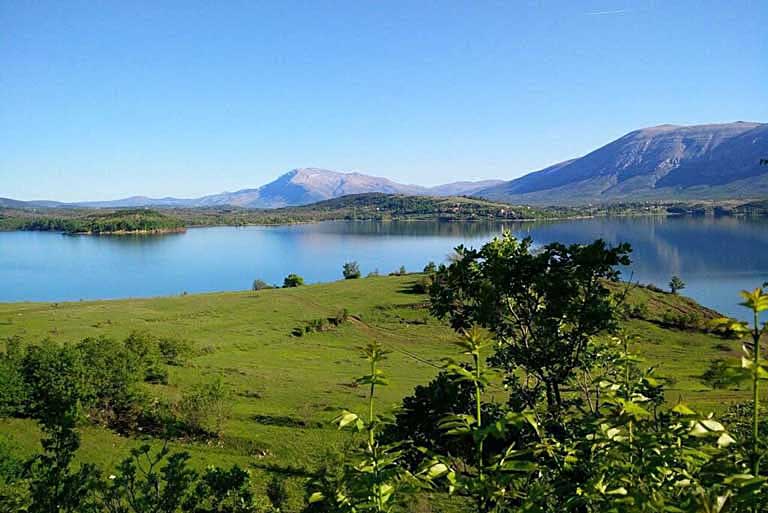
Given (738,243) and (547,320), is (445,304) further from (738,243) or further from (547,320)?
(738,243)

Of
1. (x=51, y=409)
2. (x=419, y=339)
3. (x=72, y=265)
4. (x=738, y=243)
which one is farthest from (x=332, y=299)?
(x=738, y=243)

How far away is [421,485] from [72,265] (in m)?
109

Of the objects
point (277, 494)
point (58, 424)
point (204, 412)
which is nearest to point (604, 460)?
point (58, 424)

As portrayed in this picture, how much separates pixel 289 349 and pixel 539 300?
95.2 feet

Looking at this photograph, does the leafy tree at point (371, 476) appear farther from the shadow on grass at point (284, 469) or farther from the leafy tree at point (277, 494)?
the shadow on grass at point (284, 469)

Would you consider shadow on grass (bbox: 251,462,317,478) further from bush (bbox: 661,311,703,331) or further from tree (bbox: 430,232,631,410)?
bush (bbox: 661,311,703,331)

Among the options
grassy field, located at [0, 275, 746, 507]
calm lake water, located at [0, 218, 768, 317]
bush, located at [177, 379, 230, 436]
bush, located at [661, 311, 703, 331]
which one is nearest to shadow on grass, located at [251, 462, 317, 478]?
grassy field, located at [0, 275, 746, 507]

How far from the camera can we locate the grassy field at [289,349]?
15.7 m

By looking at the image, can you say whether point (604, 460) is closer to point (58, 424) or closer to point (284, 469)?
point (58, 424)

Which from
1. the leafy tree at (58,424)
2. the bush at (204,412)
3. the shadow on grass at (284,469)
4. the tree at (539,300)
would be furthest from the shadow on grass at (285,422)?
the tree at (539,300)

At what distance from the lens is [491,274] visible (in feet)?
25.8

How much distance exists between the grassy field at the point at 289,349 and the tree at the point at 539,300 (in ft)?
3.37

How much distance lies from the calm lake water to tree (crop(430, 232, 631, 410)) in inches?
1876

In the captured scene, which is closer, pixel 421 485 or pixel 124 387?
pixel 421 485
